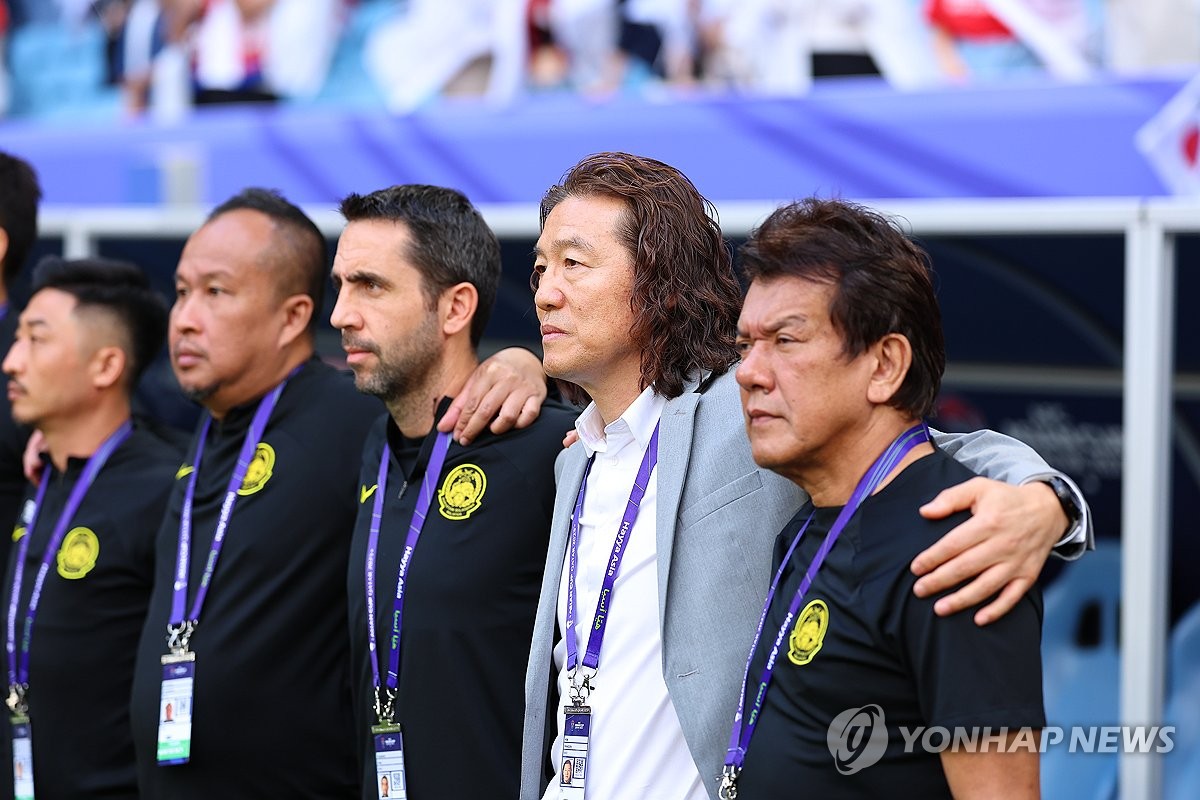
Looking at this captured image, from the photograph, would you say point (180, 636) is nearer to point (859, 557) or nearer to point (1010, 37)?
point (859, 557)

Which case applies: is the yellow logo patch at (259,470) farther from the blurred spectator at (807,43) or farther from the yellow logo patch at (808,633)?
the blurred spectator at (807,43)

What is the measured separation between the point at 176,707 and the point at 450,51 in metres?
3.88

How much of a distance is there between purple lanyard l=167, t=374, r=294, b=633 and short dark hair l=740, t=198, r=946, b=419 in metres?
1.31

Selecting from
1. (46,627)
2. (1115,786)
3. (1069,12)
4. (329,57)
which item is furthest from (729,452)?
(329,57)

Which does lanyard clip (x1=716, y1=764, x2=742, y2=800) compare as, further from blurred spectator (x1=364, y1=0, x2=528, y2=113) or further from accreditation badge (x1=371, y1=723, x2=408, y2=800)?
blurred spectator (x1=364, y1=0, x2=528, y2=113)

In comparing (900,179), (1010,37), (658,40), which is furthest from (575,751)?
(658,40)

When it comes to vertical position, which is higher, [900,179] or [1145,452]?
[900,179]

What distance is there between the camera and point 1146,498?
263cm

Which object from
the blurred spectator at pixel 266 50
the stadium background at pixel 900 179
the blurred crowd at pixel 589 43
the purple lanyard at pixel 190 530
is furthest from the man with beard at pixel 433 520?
the blurred spectator at pixel 266 50

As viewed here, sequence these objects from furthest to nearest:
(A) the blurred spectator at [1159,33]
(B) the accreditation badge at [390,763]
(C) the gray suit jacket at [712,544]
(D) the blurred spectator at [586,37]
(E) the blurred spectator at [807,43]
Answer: (D) the blurred spectator at [586,37], (E) the blurred spectator at [807,43], (A) the blurred spectator at [1159,33], (B) the accreditation badge at [390,763], (C) the gray suit jacket at [712,544]

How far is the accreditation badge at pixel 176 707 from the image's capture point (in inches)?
103

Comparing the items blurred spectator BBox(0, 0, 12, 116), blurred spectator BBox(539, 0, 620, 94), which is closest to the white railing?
blurred spectator BBox(539, 0, 620, 94)

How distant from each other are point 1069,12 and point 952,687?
3.42 m

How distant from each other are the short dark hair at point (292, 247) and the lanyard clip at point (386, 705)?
2.83 ft
